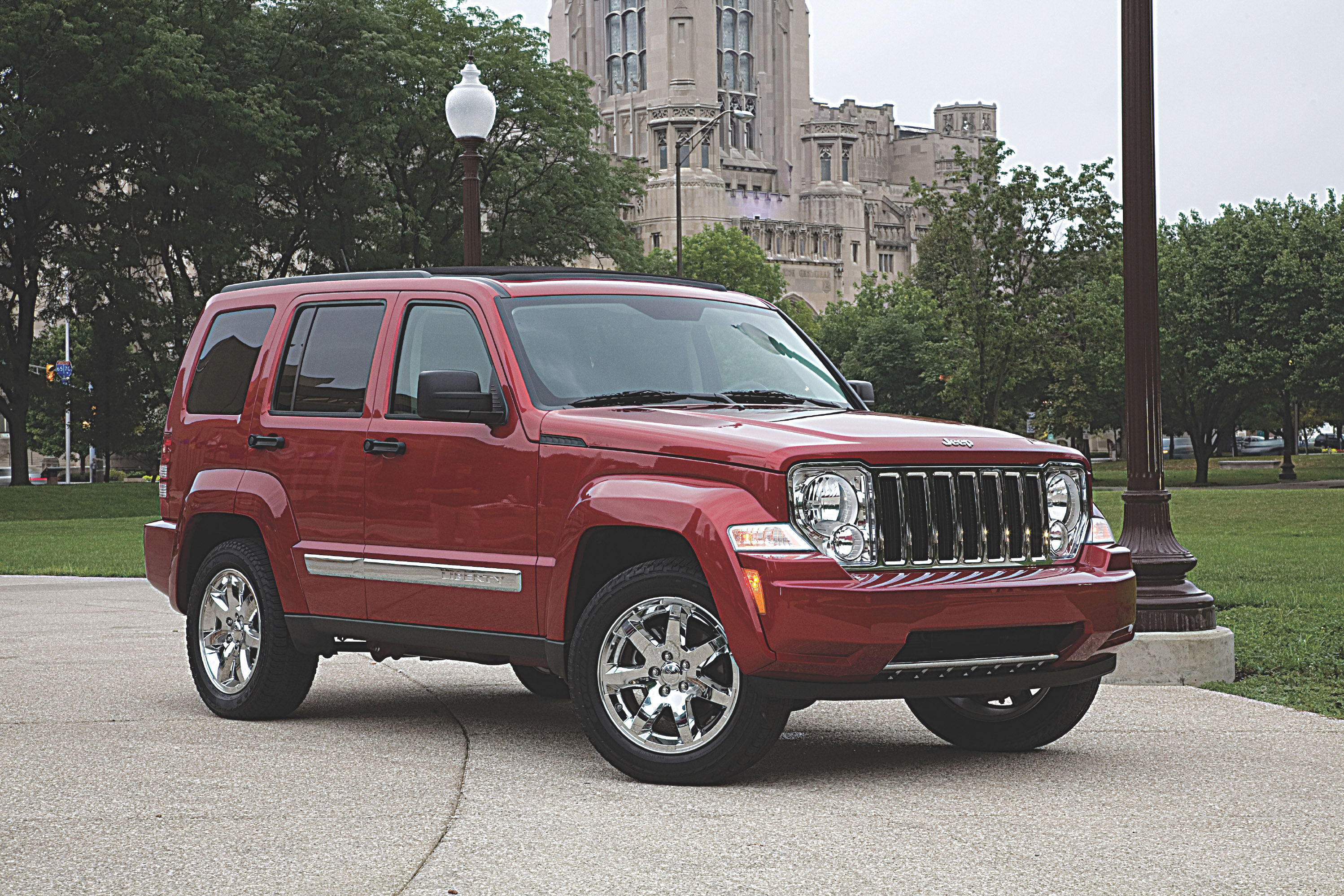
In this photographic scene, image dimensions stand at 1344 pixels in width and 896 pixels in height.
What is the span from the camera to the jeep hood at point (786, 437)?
21.9 ft

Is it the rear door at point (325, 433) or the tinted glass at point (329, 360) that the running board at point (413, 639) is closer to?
the rear door at point (325, 433)

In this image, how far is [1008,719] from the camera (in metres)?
7.80

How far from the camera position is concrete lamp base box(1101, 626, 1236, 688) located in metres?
9.98

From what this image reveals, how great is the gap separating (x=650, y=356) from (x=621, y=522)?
4.18 feet

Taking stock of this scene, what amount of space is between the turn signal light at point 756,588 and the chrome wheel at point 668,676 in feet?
0.86

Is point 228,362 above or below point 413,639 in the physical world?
above

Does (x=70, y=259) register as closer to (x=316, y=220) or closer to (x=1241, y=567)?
(x=316, y=220)

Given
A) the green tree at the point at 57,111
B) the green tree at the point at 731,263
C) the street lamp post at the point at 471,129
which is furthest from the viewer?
the green tree at the point at 731,263

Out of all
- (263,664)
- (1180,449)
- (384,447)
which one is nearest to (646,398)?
(384,447)

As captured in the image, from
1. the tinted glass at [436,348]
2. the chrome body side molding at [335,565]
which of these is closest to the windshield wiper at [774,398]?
the tinted glass at [436,348]

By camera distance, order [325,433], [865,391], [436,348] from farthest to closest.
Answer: [865,391], [325,433], [436,348]

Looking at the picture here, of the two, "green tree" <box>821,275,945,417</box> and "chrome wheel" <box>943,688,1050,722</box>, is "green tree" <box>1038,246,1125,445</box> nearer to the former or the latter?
"green tree" <box>821,275,945,417</box>

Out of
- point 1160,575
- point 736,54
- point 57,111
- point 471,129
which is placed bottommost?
point 1160,575

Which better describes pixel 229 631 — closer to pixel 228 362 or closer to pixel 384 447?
pixel 228 362
